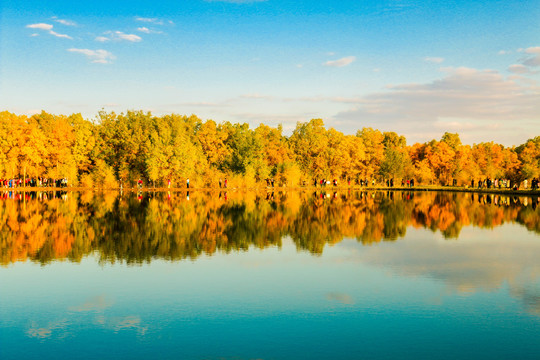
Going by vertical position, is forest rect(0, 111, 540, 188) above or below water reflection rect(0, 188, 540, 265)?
above

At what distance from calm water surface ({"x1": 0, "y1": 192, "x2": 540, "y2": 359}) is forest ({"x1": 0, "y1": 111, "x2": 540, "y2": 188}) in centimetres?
5830

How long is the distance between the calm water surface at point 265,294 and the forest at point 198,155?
58.3m

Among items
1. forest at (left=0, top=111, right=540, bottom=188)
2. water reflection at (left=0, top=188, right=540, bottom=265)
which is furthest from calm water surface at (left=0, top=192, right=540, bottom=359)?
forest at (left=0, top=111, right=540, bottom=188)

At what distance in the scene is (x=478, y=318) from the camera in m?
11.6

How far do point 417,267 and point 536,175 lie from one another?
296 feet

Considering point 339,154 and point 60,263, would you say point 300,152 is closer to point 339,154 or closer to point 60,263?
point 339,154

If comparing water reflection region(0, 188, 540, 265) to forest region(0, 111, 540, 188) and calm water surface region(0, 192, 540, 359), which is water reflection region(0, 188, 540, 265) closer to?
calm water surface region(0, 192, 540, 359)

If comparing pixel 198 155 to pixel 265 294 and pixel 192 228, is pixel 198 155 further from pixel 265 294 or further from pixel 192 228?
pixel 265 294

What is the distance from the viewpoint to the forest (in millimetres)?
82062

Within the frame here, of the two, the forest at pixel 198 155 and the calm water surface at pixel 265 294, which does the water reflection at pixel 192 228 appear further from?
the forest at pixel 198 155

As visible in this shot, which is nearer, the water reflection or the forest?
the water reflection

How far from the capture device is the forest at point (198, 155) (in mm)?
82062

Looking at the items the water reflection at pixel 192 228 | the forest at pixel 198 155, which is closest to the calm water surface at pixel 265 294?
the water reflection at pixel 192 228

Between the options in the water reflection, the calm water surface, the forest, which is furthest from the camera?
the forest
